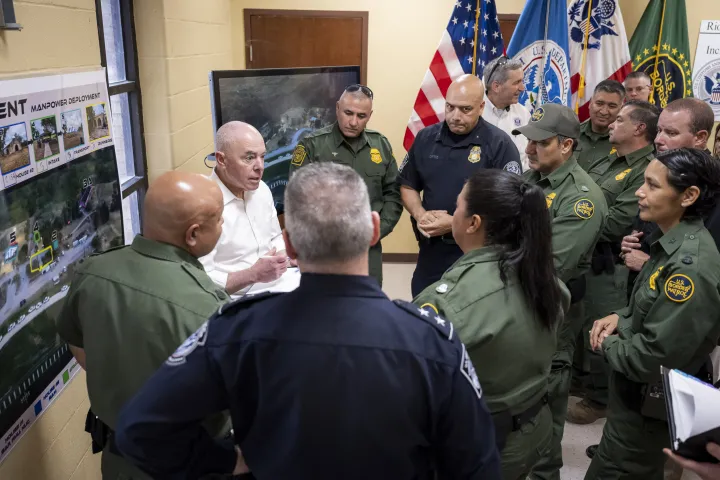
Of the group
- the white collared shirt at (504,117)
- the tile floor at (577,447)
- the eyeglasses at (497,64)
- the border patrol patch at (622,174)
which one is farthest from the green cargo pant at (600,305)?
the eyeglasses at (497,64)

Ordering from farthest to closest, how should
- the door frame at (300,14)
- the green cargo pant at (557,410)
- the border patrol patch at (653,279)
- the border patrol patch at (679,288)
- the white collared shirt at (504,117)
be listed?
the door frame at (300,14), the white collared shirt at (504,117), the green cargo pant at (557,410), the border patrol patch at (653,279), the border patrol patch at (679,288)

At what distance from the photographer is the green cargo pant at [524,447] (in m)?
1.49

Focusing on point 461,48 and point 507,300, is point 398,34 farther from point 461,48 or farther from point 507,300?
point 507,300

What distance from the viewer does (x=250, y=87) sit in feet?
10.1

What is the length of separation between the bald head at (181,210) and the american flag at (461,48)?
326 centimetres

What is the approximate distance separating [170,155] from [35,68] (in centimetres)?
124

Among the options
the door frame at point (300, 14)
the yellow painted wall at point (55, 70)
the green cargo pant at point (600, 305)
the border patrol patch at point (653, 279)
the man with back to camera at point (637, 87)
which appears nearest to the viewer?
the yellow painted wall at point (55, 70)

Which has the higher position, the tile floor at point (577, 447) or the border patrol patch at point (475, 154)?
the border patrol patch at point (475, 154)

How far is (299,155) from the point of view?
10.3ft

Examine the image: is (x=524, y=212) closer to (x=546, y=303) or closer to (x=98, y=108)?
(x=546, y=303)

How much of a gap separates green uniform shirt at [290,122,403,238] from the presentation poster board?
10.5ft

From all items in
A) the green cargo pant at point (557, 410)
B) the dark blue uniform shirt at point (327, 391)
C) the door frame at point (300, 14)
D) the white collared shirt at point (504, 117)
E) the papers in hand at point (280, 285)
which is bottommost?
the green cargo pant at point (557, 410)

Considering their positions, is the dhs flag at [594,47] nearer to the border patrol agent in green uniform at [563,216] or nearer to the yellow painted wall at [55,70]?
the border patrol agent in green uniform at [563,216]

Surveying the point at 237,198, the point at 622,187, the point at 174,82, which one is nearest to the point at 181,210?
the point at 237,198
